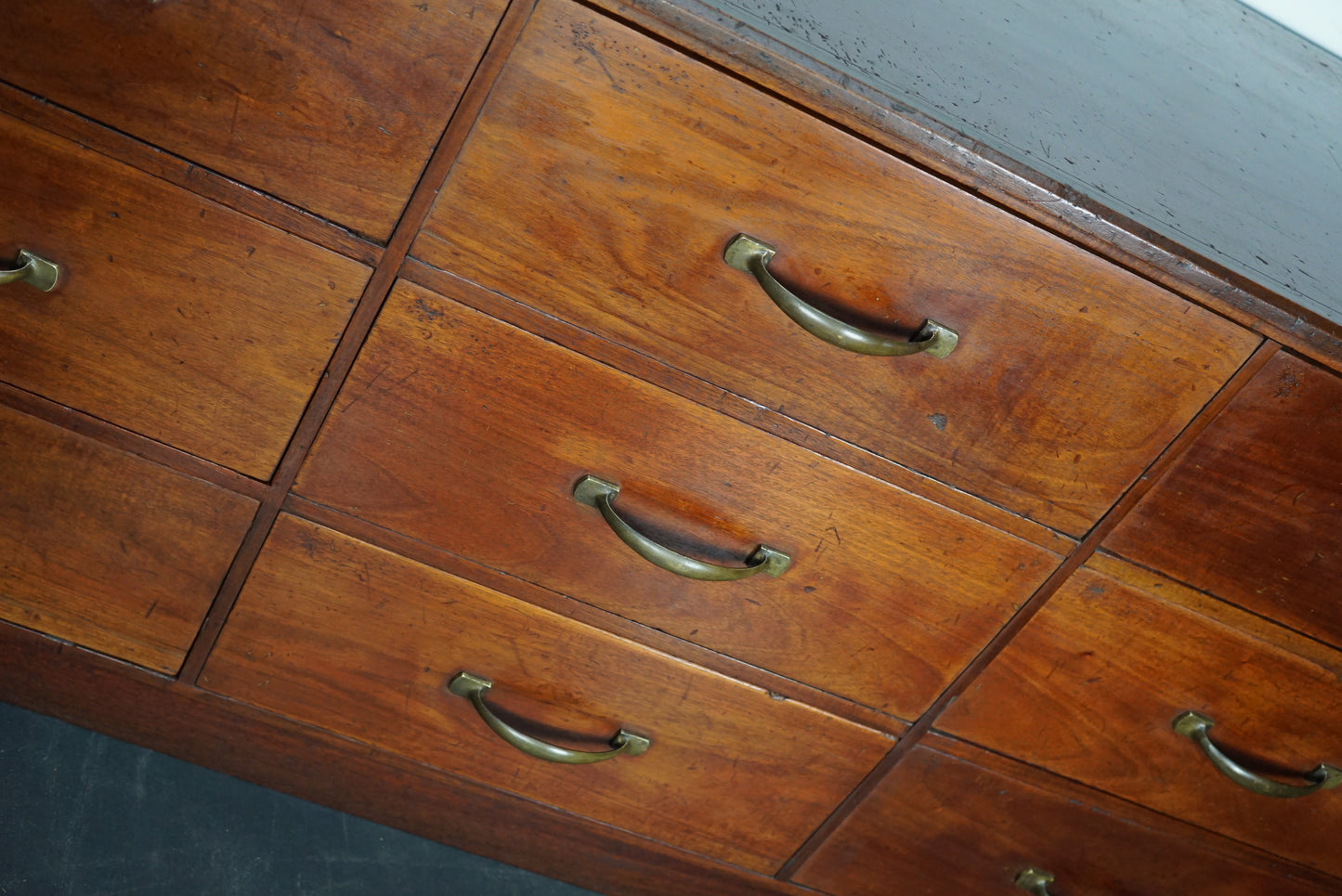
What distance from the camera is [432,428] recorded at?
836mm

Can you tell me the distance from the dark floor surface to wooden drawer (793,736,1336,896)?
367 millimetres

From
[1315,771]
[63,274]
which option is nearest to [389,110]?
[63,274]

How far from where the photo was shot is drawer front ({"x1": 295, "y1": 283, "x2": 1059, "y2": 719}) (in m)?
0.81

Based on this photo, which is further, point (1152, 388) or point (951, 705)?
point (951, 705)

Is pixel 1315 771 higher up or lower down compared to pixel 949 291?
lower down

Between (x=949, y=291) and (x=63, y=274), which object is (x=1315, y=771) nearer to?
(x=949, y=291)

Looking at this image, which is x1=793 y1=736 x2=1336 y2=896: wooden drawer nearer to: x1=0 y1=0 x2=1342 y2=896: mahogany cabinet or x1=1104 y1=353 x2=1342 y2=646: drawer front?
x1=0 y1=0 x2=1342 y2=896: mahogany cabinet

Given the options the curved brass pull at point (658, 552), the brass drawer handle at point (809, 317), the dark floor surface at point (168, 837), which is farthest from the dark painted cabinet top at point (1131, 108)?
the dark floor surface at point (168, 837)

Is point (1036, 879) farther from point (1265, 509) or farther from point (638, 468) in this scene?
point (638, 468)

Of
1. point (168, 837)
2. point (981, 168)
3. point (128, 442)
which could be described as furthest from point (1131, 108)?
point (168, 837)

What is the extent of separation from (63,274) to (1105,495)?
2.62 feet

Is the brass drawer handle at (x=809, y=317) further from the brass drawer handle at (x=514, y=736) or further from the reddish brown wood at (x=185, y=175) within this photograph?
the brass drawer handle at (x=514, y=736)

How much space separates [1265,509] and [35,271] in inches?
36.9

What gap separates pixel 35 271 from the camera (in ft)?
2.51
